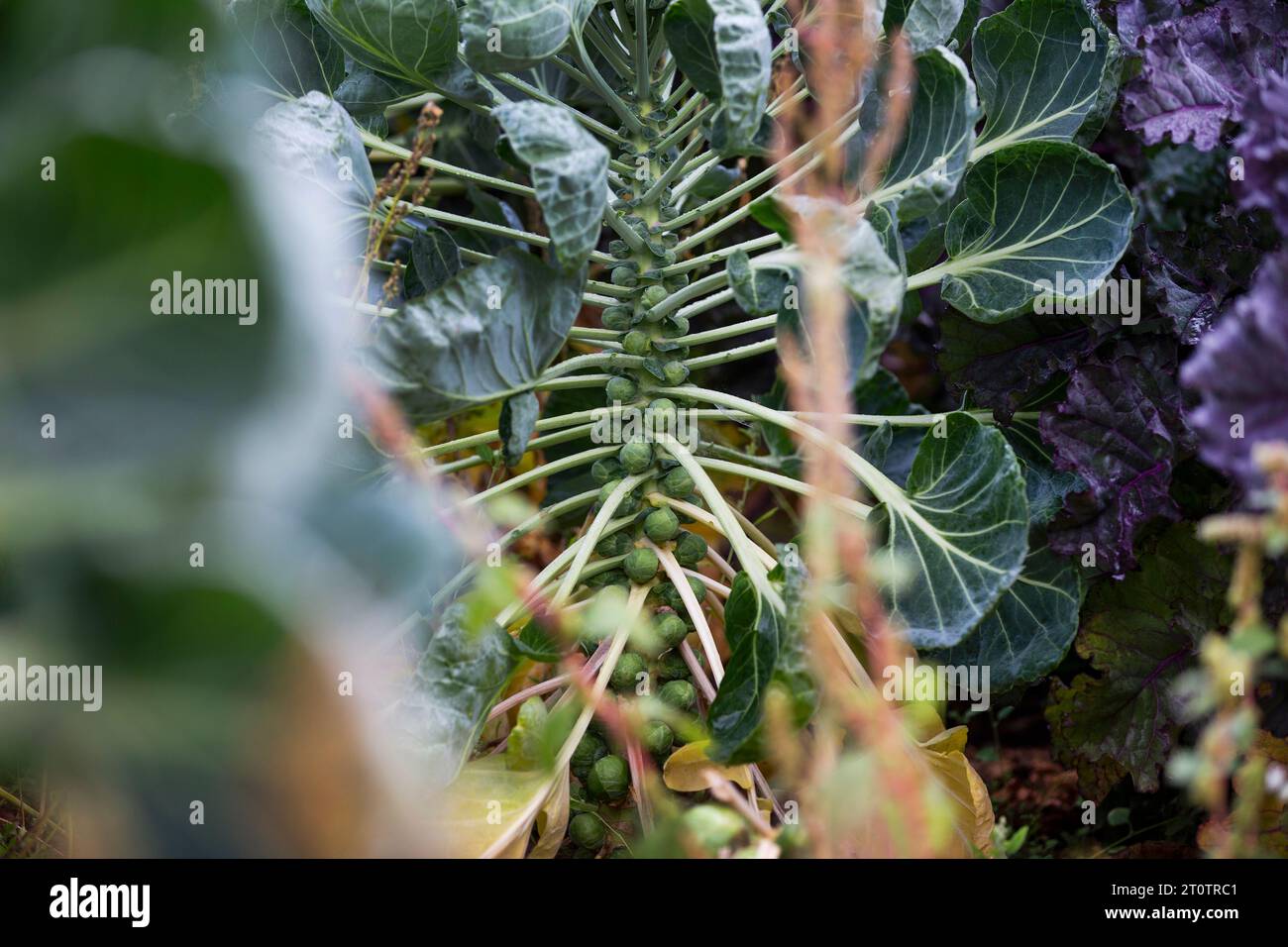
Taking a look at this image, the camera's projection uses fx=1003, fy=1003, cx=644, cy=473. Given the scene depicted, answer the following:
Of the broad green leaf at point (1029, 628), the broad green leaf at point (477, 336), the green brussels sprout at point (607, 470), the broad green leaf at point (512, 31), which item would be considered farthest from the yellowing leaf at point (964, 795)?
the broad green leaf at point (512, 31)

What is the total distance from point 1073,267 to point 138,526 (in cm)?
97

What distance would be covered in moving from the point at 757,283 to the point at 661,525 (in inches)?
12.0

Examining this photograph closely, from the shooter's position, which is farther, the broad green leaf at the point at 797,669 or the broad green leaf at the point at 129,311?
the broad green leaf at the point at 797,669

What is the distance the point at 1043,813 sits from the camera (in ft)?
4.37

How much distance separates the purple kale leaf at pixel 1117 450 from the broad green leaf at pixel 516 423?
0.55 meters

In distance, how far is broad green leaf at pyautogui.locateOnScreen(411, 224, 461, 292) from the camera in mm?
1115

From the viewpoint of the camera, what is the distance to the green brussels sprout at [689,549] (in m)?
1.12

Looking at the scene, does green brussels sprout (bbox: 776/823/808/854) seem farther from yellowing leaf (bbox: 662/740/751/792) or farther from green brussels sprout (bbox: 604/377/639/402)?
green brussels sprout (bbox: 604/377/639/402)

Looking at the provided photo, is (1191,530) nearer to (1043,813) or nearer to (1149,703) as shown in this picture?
(1149,703)

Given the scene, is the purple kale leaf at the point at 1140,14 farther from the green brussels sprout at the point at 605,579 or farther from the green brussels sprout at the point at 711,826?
the green brussels sprout at the point at 711,826

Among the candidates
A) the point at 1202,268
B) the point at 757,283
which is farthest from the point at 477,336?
the point at 1202,268

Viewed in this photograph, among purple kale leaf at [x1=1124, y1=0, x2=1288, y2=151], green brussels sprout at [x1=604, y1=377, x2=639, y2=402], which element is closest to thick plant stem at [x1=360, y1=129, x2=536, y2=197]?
green brussels sprout at [x1=604, y1=377, x2=639, y2=402]

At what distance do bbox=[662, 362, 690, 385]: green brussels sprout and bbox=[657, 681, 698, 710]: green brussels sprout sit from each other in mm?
330
